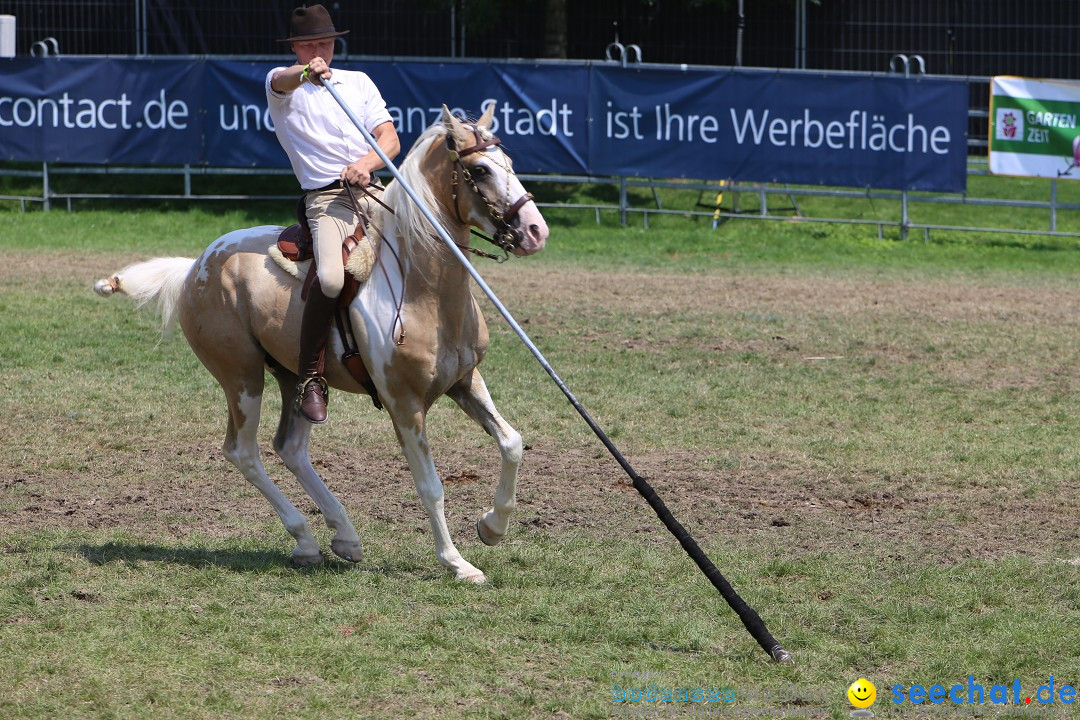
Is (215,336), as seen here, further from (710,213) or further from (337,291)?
(710,213)

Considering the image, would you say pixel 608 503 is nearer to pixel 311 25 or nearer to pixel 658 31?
pixel 311 25

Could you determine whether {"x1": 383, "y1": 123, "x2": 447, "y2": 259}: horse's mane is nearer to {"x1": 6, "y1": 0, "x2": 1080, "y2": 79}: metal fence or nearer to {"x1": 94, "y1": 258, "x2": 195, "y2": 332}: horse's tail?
{"x1": 94, "y1": 258, "x2": 195, "y2": 332}: horse's tail

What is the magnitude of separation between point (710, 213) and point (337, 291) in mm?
13397

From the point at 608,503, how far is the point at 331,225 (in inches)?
93.5

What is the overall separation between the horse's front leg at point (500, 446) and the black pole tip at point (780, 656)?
1540mm

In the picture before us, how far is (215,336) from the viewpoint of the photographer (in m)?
6.46

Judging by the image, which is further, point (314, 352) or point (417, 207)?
point (314, 352)

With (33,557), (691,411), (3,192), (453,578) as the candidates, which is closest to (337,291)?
(453,578)

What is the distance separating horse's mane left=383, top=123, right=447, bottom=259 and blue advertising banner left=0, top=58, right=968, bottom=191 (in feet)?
39.2

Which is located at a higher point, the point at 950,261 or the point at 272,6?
the point at 272,6

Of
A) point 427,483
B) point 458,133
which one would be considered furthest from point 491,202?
point 427,483

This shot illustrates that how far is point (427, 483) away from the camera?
6.08 m

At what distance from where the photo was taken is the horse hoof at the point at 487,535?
6207mm

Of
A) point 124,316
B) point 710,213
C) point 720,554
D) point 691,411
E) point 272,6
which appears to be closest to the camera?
Answer: point 720,554
